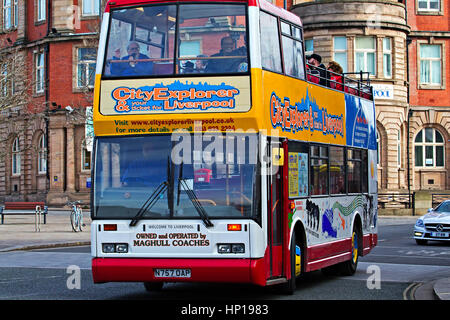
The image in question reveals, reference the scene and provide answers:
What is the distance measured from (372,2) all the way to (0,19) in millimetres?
26871

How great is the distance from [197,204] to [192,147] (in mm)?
771

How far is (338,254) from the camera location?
54.1ft

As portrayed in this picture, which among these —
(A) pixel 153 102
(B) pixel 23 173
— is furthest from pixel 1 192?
(A) pixel 153 102

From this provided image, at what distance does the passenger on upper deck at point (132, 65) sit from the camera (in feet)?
42.3

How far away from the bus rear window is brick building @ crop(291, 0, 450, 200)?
38287 mm

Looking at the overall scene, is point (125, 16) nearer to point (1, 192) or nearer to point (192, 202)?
point (192, 202)

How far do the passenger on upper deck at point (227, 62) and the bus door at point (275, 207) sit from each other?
116 centimetres

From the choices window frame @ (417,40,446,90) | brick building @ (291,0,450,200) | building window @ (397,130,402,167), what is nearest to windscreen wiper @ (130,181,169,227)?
brick building @ (291,0,450,200)

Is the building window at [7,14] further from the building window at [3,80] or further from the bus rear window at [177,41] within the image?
the bus rear window at [177,41]

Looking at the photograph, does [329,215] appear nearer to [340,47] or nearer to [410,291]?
[410,291]

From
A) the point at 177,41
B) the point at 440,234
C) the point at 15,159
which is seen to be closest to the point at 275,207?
the point at 177,41

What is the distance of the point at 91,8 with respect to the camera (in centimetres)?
5697

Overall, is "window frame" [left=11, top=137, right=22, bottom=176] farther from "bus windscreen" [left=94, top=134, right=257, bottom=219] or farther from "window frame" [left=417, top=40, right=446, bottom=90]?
"bus windscreen" [left=94, top=134, right=257, bottom=219]

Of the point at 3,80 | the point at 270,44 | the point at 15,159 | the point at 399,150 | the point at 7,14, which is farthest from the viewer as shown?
the point at 7,14
